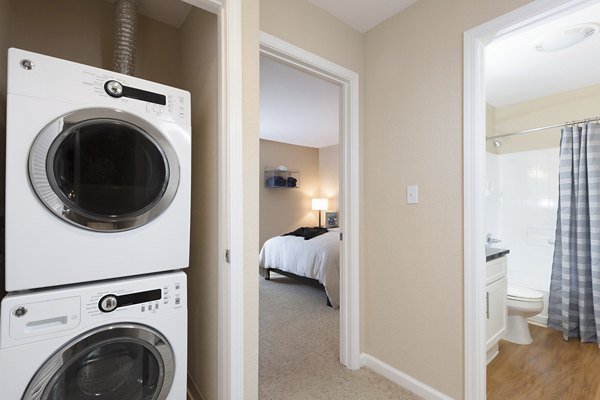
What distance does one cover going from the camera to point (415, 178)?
175 cm

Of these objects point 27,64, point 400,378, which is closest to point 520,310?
point 400,378

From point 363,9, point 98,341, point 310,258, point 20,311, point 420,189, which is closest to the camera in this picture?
point 20,311

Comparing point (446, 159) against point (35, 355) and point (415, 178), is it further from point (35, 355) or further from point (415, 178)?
point (35, 355)

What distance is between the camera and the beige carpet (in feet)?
5.75

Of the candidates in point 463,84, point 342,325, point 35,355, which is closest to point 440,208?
point 463,84

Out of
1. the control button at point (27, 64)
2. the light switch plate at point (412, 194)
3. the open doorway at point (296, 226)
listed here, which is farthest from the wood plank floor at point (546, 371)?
the control button at point (27, 64)

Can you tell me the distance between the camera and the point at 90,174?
3.48 feet

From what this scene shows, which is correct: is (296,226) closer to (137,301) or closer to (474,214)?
(474,214)

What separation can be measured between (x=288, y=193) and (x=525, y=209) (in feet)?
13.1

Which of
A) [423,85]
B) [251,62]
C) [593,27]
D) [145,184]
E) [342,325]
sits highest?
[593,27]

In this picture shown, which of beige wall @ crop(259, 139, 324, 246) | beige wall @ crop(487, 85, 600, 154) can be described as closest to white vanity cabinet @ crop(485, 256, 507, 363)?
beige wall @ crop(487, 85, 600, 154)

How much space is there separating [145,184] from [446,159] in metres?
1.54

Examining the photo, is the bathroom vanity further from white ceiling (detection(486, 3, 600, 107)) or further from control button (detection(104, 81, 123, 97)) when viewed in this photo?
control button (detection(104, 81, 123, 97))

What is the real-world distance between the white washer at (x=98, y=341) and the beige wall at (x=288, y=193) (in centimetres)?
444
